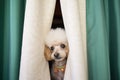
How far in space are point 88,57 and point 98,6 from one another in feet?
0.68

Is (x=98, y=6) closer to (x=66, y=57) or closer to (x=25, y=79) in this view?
(x=66, y=57)

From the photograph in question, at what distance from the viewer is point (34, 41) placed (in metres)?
0.58

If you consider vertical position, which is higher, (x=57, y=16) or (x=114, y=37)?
(x=57, y=16)

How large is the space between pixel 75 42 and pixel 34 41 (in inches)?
6.5

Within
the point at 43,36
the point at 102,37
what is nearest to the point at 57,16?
the point at 43,36

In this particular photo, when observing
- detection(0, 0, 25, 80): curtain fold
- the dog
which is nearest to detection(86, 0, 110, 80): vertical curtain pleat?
the dog

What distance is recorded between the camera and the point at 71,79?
576mm

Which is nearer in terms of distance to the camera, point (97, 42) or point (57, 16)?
point (97, 42)

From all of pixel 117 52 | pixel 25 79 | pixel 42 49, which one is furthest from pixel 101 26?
pixel 25 79

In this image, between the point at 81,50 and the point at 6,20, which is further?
the point at 6,20

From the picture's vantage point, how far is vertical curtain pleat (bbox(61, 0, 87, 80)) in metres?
0.54

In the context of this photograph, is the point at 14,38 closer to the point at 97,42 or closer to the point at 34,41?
the point at 34,41

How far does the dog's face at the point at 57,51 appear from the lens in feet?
2.02

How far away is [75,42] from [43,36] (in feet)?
0.49
